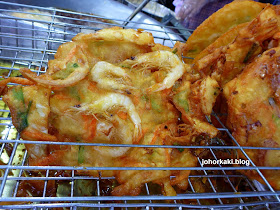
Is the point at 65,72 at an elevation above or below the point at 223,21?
below

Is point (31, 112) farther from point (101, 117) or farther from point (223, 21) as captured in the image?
point (223, 21)

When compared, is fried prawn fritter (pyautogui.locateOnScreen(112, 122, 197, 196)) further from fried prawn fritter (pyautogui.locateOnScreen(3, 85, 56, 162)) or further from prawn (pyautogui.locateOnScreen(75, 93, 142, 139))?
fried prawn fritter (pyautogui.locateOnScreen(3, 85, 56, 162))

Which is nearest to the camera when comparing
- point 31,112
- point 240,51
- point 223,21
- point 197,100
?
point 31,112

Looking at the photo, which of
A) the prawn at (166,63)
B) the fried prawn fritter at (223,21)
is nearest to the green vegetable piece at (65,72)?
the prawn at (166,63)

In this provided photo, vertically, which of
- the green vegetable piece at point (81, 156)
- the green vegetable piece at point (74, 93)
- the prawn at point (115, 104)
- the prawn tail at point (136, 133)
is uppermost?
the green vegetable piece at point (74, 93)

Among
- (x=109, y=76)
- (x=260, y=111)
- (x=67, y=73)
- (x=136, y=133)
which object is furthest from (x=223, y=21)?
(x=67, y=73)

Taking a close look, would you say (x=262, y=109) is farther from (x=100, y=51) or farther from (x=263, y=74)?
(x=100, y=51)

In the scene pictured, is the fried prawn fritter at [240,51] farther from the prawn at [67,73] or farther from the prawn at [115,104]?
the prawn at [67,73]
